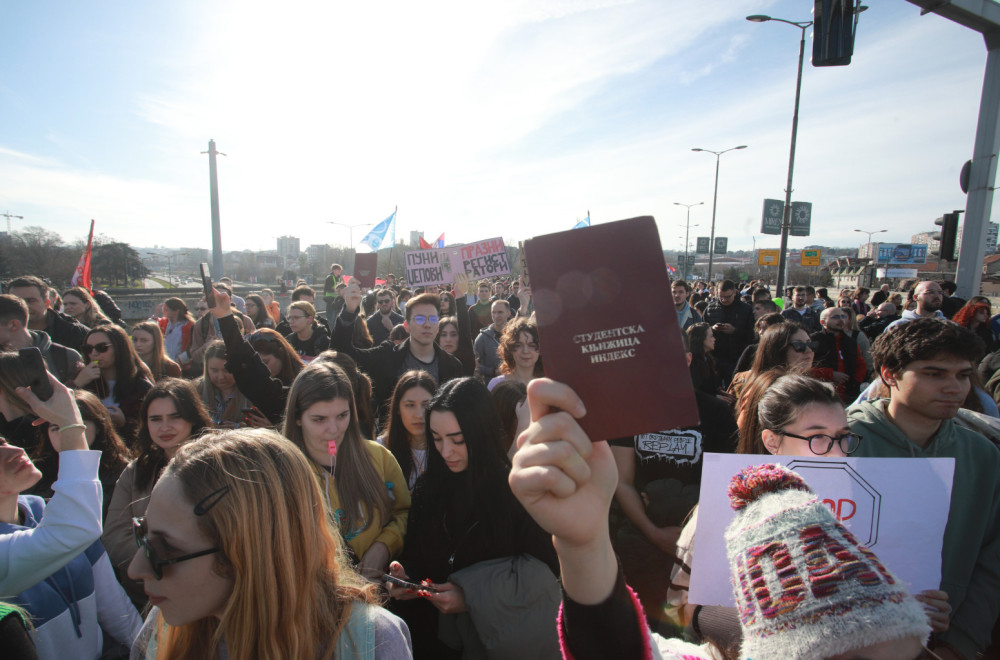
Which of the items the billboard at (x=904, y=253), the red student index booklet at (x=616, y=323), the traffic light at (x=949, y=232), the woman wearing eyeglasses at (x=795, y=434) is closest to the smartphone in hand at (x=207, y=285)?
the red student index booklet at (x=616, y=323)

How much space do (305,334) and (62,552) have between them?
469 centimetres

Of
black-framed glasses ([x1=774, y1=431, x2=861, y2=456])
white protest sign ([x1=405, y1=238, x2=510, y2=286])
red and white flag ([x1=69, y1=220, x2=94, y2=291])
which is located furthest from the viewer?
white protest sign ([x1=405, y1=238, x2=510, y2=286])

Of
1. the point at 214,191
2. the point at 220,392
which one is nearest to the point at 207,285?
the point at 220,392

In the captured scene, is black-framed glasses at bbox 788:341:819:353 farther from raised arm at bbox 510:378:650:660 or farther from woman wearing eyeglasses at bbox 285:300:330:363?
woman wearing eyeglasses at bbox 285:300:330:363

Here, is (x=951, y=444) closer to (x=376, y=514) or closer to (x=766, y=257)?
(x=376, y=514)

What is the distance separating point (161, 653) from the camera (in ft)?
5.08

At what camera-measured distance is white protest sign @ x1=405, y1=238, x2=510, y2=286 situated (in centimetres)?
912

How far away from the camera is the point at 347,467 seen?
304cm

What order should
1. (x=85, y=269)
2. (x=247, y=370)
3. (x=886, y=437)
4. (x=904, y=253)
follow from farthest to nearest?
(x=904, y=253), (x=85, y=269), (x=247, y=370), (x=886, y=437)

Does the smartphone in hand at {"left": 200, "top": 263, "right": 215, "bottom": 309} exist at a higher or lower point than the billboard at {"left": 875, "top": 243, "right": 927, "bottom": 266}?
lower

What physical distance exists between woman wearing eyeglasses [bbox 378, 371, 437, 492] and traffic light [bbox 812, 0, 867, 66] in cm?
525

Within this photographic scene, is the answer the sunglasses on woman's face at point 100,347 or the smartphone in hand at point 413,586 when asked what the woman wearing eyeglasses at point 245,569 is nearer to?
the smartphone in hand at point 413,586

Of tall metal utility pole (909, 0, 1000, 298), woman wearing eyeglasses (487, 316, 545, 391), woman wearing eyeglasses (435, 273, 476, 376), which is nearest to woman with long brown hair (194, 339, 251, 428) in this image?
woman wearing eyeglasses (487, 316, 545, 391)

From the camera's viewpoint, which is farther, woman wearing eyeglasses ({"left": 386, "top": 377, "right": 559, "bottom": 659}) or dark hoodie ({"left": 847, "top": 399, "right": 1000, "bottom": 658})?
woman wearing eyeglasses ({"left": 386, "top": 377, "right": 559, "bottom": 659})
